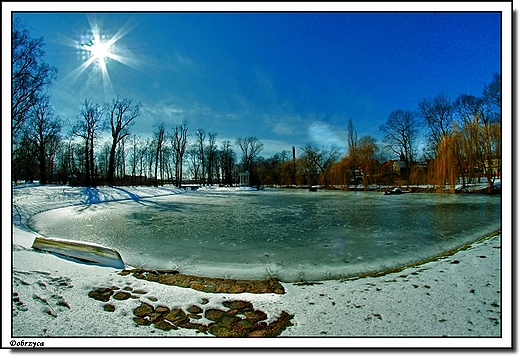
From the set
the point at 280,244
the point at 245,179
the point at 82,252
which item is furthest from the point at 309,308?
the point at 245,179

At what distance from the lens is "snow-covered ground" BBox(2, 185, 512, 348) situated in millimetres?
1796

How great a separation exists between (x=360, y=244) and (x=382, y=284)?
Answer: 232 cm

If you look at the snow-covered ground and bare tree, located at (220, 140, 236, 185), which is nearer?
the snow-covered ground

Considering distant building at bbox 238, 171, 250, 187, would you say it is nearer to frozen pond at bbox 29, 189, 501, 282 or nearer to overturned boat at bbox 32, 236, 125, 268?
frozen pond at bbox 29, 189, 501, 282

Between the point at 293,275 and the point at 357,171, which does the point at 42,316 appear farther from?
the point at 357,171

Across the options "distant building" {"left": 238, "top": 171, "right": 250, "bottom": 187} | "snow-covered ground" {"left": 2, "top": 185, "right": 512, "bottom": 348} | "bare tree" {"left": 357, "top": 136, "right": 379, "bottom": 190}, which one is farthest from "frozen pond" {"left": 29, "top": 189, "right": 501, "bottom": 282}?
"distant building" {"left": 238, "top": 171, "right": 250, "bottom": 187}

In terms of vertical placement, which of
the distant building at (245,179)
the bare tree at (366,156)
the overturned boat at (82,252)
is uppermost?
the bare tree at (366,156)

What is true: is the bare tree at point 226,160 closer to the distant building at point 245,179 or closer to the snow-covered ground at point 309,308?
the distant building at point 245,179

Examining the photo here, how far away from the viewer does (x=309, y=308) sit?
216 centimetres

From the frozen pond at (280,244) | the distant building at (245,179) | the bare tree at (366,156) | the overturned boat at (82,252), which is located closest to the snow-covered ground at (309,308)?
the overturned boat at (82,252)

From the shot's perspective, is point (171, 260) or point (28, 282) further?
point (171, 260)

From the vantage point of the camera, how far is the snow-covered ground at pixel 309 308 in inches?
70.7

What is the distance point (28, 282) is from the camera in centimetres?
256

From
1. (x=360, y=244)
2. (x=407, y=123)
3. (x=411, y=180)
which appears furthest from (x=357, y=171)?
(x=360, y=244)
